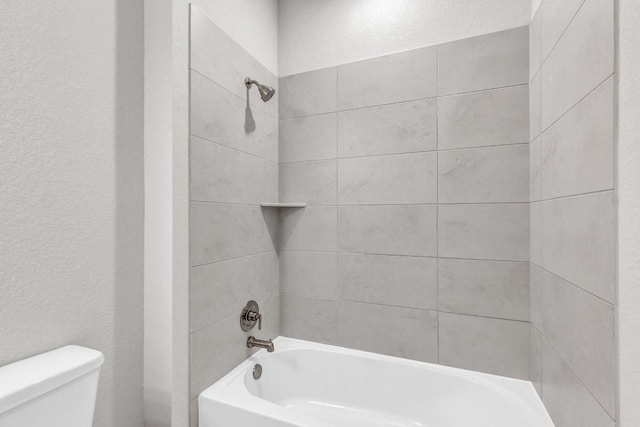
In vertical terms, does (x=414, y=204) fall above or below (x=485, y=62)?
below

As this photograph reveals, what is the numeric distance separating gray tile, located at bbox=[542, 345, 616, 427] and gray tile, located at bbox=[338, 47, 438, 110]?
128 centimetres

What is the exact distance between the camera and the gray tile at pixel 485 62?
1411 mm

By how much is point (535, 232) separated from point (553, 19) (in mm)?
828

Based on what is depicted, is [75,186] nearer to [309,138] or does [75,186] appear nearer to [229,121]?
[229,121]

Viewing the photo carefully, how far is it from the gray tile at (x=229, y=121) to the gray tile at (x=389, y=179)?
454 millimetres

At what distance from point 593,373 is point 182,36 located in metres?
1.71

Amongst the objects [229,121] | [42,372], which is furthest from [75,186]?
[229,121]

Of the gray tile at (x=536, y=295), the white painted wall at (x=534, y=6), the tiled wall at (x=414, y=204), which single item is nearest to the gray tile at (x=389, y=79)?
the tiled wall at (x=414, y=204)

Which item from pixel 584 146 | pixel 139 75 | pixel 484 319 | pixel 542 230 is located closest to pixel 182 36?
pixel 139 75

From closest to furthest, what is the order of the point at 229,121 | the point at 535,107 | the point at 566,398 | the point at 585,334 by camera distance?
the point at 585,334 → the point at 566,398 → the point at 535,107 → the point at 229,121

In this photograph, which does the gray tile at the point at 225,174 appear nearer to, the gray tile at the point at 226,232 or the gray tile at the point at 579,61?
the gray tile at the point at 226,232

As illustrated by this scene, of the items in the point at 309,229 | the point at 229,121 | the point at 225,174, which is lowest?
the point at 309,229

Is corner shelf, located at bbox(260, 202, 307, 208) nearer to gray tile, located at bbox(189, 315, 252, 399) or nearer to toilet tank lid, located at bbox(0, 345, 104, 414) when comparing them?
gray tile, located at bbox(189, 315, 252, 399)

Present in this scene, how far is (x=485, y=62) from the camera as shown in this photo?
146 centimetres
